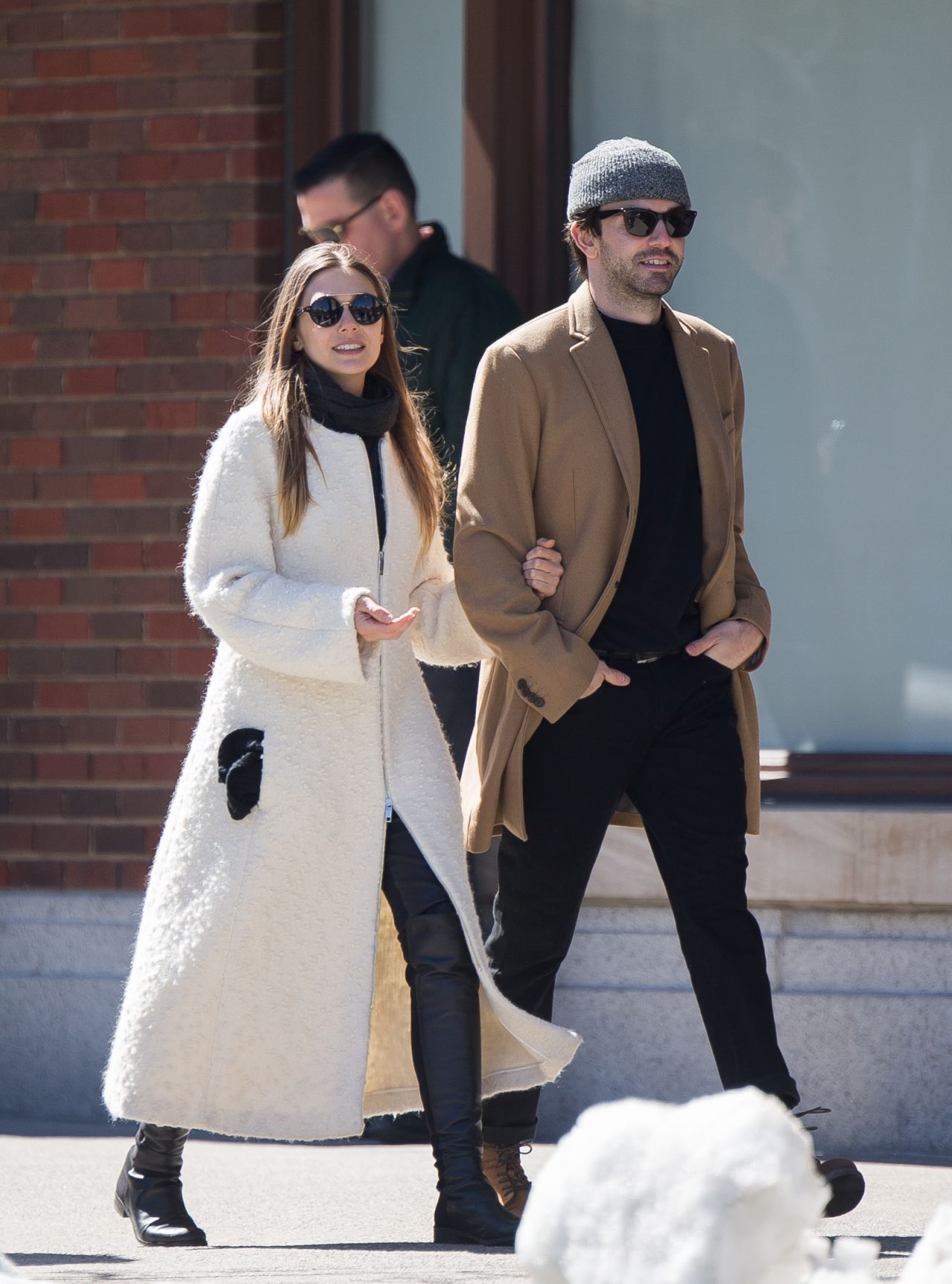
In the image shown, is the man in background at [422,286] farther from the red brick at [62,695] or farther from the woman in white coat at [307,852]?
the red brick at [62,695]

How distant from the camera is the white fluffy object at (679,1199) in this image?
1.97 meters

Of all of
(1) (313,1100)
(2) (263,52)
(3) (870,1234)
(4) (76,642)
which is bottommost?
(3) (870,1234)

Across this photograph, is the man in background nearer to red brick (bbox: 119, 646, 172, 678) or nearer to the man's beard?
red brick (bbox: 119, 646, 172, 678)

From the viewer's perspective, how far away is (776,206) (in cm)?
594

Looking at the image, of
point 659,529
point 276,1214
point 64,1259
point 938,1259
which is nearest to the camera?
point 938,1259

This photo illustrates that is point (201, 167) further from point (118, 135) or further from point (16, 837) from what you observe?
point (16, 837)

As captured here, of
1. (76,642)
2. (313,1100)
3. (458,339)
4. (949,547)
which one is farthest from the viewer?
(76,642)

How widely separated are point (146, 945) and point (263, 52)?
299cm

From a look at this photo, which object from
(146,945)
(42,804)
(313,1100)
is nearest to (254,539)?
(146,945)

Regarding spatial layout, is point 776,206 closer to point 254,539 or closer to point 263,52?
point 263,52

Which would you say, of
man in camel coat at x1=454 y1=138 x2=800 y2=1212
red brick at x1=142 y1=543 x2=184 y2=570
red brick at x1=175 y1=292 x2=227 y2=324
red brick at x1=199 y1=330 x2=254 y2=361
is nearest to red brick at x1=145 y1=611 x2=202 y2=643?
red brick at x1=142 y1=543 x2=184 y2=570

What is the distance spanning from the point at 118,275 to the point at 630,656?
8.76ft

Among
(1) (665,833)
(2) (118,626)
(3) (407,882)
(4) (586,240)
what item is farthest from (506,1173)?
(2) (118,626)

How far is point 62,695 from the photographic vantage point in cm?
625
